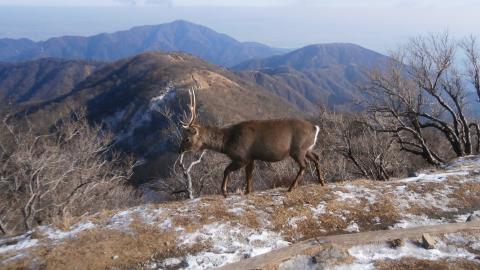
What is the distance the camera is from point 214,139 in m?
12.8

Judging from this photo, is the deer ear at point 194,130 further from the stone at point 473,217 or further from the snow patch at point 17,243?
the stone at point 473,217

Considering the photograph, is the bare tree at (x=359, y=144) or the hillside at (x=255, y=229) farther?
the bare tree at (x=359, y=144)

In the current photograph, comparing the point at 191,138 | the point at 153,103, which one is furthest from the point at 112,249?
the point at 153,103

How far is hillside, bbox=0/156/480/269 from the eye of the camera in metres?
9.40

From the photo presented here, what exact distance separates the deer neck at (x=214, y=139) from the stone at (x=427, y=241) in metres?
5.33

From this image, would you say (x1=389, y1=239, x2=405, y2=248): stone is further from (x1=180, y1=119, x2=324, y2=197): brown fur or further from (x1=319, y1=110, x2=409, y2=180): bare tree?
(x1=319, y1=110, x2=409, y2=180): bare tree

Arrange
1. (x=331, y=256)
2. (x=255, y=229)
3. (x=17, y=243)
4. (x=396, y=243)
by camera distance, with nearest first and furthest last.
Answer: (x=331, y=256)
(x=396, y=243)
(x=17, y=243)
(x=255, y=229)

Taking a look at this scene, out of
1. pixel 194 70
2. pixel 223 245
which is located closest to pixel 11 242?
pixel 223 245

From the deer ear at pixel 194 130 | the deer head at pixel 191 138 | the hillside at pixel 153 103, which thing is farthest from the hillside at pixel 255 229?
the hillside at pixel 153 103

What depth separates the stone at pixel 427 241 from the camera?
9.62 metres

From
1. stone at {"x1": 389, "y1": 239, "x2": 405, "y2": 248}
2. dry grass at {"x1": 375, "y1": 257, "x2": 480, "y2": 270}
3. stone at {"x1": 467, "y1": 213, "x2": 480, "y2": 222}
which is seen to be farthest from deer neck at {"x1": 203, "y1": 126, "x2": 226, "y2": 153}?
stone at {"x1": 467, "y1": 213, "x2": 480, "y2": 222}

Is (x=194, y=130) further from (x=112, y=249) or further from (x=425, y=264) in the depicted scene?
(x=425, y=264)

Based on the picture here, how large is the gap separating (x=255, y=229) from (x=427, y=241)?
11.4 feet

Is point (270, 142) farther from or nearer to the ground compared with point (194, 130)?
nearer to the ground
